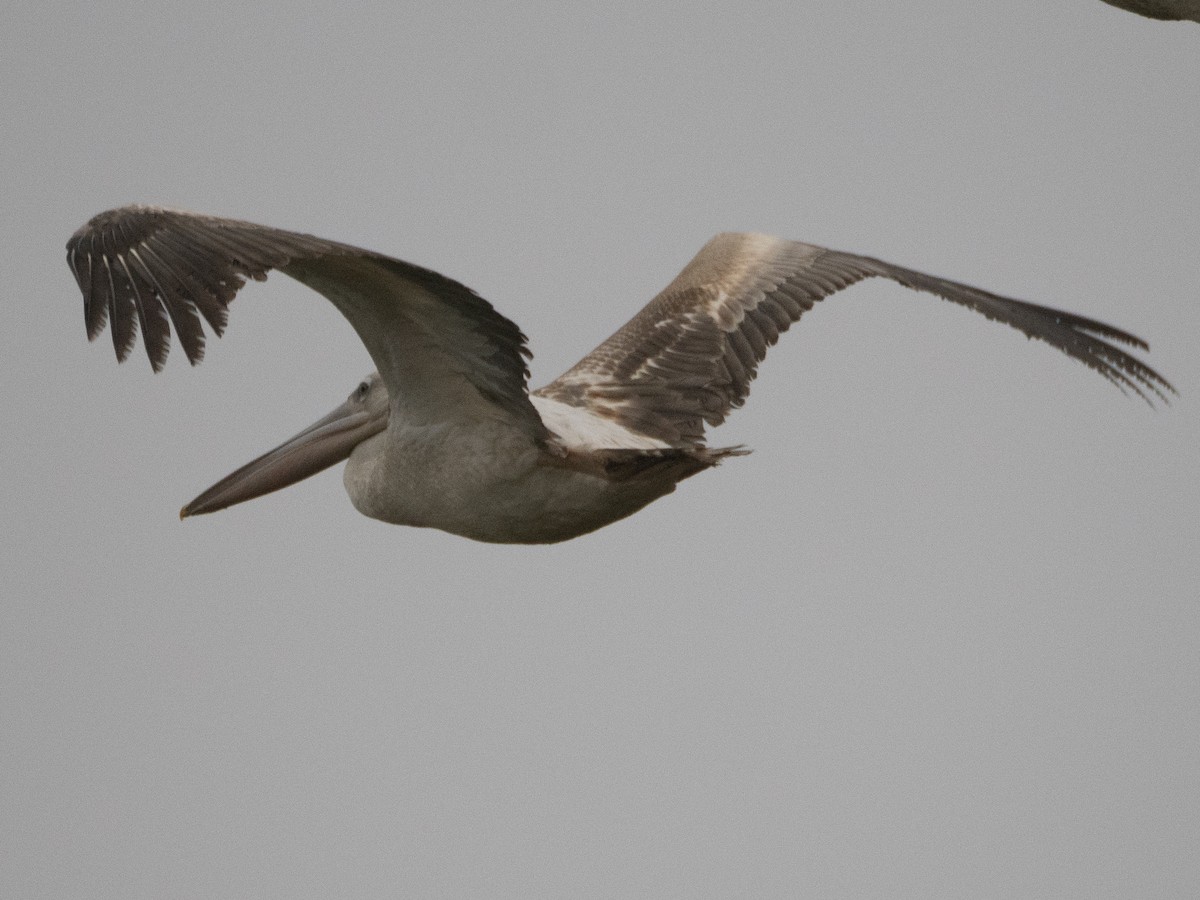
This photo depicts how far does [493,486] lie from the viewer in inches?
370

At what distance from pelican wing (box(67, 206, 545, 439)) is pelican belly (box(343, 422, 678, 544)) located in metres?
0.10

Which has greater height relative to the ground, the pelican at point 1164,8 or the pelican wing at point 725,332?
the pelican at point 1164,8

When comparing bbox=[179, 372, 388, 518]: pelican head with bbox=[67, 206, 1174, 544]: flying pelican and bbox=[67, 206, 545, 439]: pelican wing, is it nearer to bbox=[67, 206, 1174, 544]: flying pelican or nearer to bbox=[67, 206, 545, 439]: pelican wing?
bbox=[67, 206, 1174, 544]: flying pelican

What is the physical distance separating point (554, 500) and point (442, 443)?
21.5 inches

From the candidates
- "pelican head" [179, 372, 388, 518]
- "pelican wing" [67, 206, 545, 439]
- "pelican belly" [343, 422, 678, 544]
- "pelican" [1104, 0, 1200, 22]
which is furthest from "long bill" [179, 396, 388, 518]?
"pelican" [1104, 0, 1200, 22]

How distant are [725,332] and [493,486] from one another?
2.10 meters

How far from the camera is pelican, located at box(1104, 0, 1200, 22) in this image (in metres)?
8.80

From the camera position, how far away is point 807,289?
11.2 metres

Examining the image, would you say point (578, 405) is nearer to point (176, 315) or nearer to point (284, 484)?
point (284, 484)

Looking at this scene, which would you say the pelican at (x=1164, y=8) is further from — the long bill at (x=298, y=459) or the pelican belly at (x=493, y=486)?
the long bill at (x=298, y=459)

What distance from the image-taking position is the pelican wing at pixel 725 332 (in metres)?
9.59

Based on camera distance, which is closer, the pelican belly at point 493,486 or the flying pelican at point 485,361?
the flying pelican at point 485,361

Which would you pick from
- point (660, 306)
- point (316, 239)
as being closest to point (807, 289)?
point (660, 306)

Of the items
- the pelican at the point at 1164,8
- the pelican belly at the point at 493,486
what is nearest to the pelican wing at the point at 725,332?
the pelican belly at the point at 493,486
